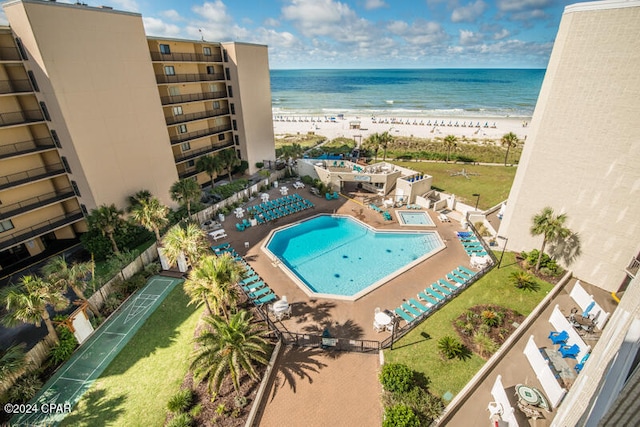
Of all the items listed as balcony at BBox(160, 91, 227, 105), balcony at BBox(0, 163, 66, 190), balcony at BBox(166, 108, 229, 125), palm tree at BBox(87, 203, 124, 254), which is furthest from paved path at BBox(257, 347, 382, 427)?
balcony at BBox(160, 91, 227, 105)

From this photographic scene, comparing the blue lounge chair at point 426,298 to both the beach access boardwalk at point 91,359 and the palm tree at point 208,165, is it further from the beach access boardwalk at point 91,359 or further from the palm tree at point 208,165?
the palm tree at point 208,165

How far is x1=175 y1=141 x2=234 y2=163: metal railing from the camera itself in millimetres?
38037

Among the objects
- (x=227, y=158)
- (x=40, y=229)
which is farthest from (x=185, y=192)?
(x=40, y=229)

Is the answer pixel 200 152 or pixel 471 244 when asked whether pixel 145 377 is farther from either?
pixel 200 152

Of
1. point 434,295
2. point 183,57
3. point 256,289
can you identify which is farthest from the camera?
point 183,57

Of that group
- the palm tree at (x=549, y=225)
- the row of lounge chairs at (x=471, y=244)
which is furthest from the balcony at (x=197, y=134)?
the palm tree at (x=549, y=225)

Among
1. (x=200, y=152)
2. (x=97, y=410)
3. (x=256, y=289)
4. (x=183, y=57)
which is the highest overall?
(x=183, y=57)

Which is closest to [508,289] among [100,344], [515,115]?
[100,344]

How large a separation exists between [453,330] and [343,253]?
12.1 metres

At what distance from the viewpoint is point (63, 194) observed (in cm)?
2809

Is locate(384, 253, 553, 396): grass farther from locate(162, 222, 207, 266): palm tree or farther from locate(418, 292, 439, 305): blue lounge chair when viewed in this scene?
locate(162, 222, 207, 266): palm tree

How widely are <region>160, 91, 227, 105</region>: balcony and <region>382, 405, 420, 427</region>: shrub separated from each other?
37997 millimetres

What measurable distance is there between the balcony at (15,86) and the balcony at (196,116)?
13085mm

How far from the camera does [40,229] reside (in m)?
26.4
